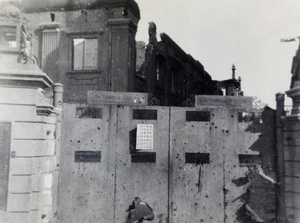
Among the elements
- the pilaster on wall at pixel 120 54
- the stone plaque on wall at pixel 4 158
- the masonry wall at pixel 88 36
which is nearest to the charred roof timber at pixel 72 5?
the masonry wall at pixel 88 36

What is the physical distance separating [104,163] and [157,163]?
1.62 metres

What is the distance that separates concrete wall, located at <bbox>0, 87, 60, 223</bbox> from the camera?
861 centimetres

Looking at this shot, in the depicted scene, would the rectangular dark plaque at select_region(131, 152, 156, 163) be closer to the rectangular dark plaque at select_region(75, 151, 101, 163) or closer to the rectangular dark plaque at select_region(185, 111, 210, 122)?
the rectangular dark plaque at select_region(75, 151, 101, 163)

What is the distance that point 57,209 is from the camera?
10.3 meters

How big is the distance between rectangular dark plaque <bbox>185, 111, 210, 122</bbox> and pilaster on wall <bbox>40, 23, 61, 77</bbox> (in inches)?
304

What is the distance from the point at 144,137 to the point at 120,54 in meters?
6.11

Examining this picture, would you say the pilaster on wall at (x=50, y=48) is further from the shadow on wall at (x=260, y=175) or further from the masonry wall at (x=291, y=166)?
the masonry wall at (x=291, y=166)

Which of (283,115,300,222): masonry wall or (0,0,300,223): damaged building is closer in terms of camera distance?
(283,115,300,222): masonry wall

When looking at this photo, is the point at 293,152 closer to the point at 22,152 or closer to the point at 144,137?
the point at 144,137


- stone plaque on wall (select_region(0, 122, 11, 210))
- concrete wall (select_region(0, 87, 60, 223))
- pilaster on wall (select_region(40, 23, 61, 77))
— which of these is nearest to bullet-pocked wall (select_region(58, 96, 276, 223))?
concrete wall (select_region(0, 87, 60, 223))

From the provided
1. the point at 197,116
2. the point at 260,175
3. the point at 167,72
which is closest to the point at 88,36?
the point at 167,72

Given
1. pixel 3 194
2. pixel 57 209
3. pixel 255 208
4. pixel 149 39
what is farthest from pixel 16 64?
pixel 149 39

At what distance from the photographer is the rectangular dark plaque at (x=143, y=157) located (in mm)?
10625

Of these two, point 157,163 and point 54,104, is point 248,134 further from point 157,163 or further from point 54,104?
point 54,104
